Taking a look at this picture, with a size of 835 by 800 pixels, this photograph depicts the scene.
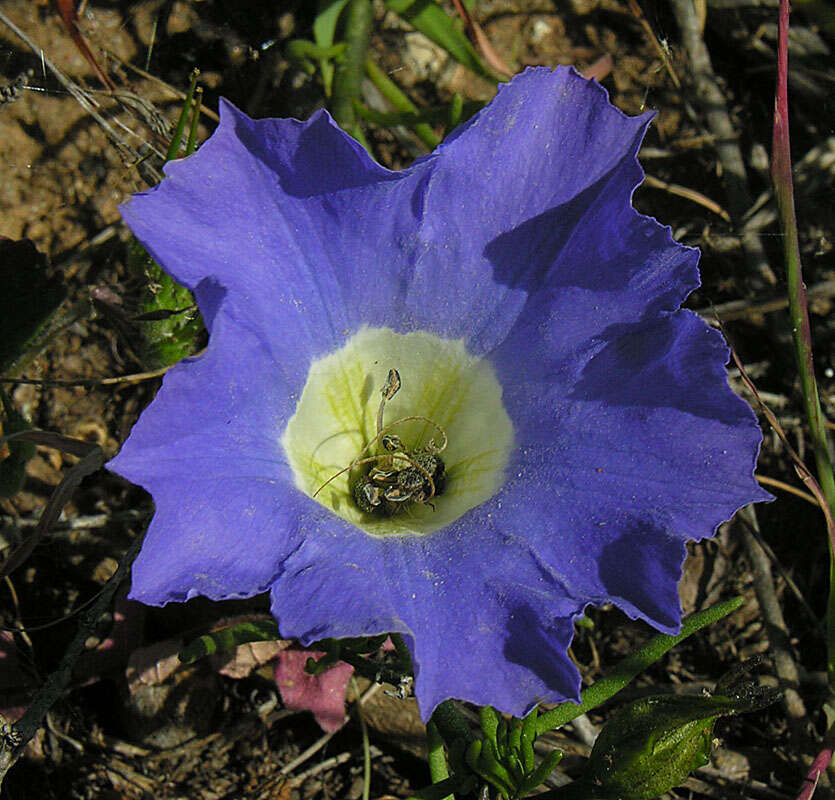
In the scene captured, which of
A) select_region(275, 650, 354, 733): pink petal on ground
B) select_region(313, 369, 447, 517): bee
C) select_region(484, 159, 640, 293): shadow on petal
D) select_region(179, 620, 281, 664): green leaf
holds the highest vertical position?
select_region(484, 159, 640, 293): shadow on petal

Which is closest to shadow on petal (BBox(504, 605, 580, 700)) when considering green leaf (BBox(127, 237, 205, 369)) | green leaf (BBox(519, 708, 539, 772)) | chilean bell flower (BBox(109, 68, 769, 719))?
chilean bell flower (BBox(109, 68, 769, 719))

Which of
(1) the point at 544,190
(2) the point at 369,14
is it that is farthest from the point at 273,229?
(2) the point at 369,14

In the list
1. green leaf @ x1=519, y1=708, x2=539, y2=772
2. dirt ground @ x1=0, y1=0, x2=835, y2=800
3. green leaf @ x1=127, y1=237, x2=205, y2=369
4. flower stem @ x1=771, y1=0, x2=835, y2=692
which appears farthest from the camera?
dirt ground @ x1=0, y1=0, x2=835, y2=800

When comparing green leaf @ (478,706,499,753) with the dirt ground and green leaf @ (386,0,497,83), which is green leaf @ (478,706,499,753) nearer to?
the dirt ground

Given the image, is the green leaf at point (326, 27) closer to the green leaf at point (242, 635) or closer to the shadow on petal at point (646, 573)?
the green leaf at point (242, 635)

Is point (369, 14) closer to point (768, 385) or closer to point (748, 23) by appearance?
point (748, 23)

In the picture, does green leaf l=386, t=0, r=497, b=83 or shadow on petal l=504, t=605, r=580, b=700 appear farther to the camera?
green leaf l=386, t=0, r=497, b=83

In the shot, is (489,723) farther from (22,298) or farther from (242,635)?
(22,298)

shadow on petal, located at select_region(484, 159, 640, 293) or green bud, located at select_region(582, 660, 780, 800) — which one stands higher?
shadow on petal, located at select_region(484, 159, 640, 293)
